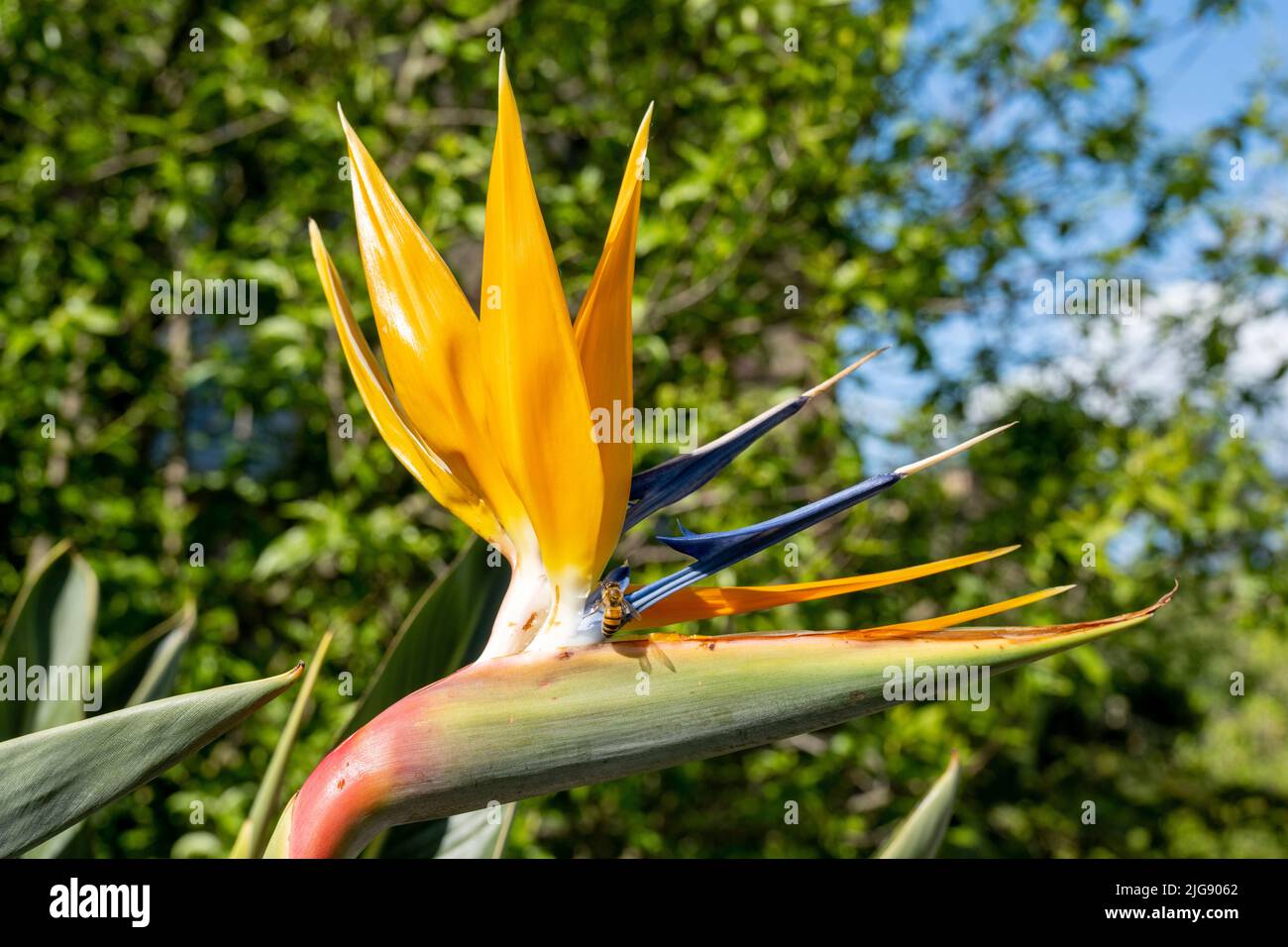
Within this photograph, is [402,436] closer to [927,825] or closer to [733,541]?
[733,541]

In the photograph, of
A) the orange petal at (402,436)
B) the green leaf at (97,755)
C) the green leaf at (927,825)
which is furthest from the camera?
the green leaf at (927,825)

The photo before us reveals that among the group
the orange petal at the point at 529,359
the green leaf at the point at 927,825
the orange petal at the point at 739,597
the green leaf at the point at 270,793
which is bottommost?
the green leaf at the point at 927,825

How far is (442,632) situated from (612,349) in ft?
1.11

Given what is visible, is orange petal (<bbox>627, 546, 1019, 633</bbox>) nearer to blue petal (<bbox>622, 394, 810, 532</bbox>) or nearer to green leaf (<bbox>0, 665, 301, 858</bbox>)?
blue petal (<bbox>622, 394, 810, 532</bbox>)

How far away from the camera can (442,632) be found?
81 centimetres

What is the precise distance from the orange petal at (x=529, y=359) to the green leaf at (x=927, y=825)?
1.11 feet

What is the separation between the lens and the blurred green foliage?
65.7 inches

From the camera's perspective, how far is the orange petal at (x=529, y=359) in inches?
19.0

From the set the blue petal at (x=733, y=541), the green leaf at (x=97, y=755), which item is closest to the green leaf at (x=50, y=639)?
the green leaf at (x=97, y=755)

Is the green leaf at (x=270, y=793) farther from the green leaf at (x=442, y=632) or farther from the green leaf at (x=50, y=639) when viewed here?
the green leaf at (x=50, y=639)

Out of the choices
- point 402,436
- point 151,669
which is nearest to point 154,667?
point 151,669

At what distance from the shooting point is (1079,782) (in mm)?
2711
